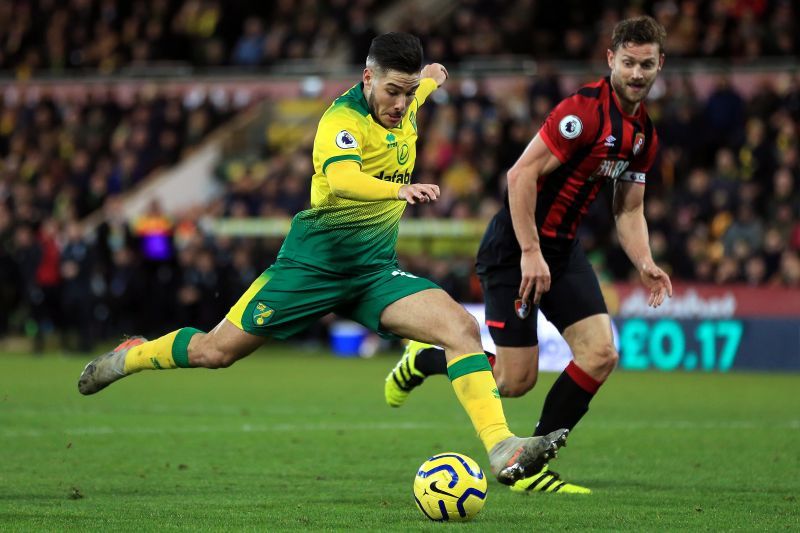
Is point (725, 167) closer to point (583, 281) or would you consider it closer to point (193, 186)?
point (193, 186)

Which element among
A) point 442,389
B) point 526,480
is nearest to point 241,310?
point 526,480

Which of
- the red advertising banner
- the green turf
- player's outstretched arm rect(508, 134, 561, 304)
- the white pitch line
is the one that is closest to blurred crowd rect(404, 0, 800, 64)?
the red advertising banner

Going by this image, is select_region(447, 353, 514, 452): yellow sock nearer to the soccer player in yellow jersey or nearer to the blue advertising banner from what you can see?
the soccer player in yellow jersey

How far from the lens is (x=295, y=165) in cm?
2383

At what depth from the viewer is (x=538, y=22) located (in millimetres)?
24312

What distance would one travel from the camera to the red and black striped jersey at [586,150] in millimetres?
7805

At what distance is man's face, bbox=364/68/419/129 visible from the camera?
23.4 ft

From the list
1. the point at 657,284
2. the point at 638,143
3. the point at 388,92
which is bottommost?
the point at 657,284

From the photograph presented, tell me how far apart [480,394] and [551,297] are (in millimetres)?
1288

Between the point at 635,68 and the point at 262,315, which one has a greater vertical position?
the point at 635,68

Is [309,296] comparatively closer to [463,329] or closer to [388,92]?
[463,329]

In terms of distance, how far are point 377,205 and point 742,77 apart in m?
16.1

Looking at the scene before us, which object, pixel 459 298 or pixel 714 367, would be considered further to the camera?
pixel 459 298

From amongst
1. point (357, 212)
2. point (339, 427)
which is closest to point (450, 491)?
point (357, 212)
